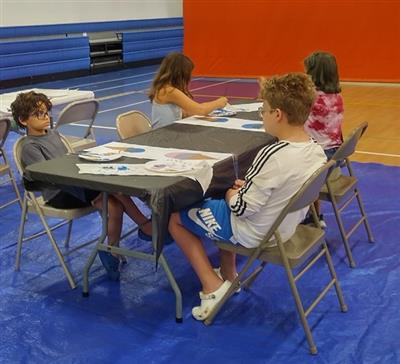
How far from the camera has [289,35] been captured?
1138 centimetres

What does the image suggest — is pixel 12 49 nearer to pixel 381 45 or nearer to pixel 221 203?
pixel 381 45

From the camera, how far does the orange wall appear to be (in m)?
10.5

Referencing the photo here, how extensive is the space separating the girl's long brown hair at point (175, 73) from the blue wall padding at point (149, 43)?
9.11 metres

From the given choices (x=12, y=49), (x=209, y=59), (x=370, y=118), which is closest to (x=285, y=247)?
(x=370, y=118)

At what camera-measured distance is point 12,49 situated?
9969 millimetres

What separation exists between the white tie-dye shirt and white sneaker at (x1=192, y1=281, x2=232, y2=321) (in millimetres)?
1306

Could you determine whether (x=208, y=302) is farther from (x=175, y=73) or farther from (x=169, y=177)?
(x=175, y=73)

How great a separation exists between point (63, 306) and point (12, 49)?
316 inches

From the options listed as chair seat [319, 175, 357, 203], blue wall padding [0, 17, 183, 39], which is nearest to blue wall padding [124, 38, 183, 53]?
blue wall padding [0, 17, 183, 39]

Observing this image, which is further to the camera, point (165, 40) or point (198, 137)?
point (165, 40)

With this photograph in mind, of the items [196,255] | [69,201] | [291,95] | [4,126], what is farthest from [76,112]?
[291,95]

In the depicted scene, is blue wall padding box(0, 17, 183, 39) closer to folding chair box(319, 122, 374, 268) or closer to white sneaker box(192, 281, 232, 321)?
folding chair box(319, 122, 374, 268)

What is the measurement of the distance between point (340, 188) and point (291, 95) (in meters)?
1.18

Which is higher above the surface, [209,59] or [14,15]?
[14,15]
